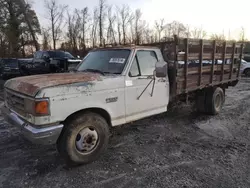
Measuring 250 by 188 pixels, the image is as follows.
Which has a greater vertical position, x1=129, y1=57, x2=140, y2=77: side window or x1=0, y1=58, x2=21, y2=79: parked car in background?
x1=129, y1=57, x2=140, y2=77: side window

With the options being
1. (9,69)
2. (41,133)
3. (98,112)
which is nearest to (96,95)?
(98,112)

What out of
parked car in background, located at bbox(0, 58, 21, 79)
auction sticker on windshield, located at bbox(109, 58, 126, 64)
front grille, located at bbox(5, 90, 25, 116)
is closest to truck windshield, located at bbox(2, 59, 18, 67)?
parked car in background, located at bbox(0, 58, 21, 79)

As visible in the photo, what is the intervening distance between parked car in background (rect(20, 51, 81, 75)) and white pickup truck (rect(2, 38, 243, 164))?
23.4ft

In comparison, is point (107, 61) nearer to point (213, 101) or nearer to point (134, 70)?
point (134, 70)

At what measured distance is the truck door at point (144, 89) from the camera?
3.96m

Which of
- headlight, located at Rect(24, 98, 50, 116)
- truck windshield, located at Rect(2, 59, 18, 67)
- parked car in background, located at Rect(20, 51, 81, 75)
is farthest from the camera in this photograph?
truck windshield, located at Rect(2, 59, 18, 67)

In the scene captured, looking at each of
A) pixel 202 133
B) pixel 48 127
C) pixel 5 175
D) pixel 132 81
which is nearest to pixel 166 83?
pixel 132 81

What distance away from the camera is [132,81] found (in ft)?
12.9

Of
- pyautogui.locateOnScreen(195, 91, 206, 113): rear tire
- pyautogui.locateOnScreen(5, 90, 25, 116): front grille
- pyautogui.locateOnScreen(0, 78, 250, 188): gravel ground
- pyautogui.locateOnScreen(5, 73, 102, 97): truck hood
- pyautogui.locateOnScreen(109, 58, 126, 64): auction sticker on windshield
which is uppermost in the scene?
pyautogui.locateOnScreen(109, 58, 126, 64): auction sticker on windshield

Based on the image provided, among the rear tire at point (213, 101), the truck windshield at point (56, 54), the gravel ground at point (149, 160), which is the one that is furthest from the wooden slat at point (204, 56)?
the truck windshield at point (56, 54)

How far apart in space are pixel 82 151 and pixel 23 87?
4.52ft

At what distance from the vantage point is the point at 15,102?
3.47 metres

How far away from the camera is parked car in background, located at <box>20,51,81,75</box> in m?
11.5

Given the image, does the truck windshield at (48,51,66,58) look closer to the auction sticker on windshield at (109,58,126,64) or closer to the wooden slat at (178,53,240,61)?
the auction sticker on windshield at (109,58,126,64)
